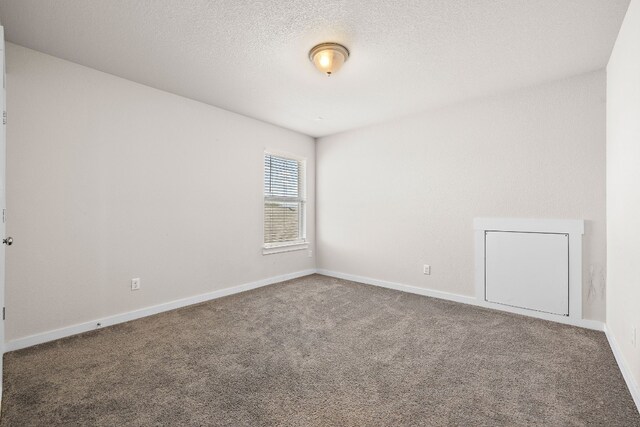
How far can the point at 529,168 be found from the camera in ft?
10.1

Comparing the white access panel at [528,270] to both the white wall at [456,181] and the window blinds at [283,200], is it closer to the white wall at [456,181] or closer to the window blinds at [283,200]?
the white wall at [456,181]

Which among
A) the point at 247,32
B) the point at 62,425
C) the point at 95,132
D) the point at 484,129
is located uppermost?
the point at 247,32

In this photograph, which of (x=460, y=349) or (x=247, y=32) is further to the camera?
(x=460, y=349)

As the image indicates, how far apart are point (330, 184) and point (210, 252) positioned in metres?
2.16

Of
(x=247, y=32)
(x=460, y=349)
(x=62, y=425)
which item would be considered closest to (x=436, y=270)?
(x=460, y=349)

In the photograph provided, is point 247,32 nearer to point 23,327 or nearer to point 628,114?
point 628,114

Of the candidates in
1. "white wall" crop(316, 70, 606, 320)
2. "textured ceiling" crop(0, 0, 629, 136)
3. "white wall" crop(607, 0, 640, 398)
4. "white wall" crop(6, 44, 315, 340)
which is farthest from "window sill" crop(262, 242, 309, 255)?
"white wall" crop(607, 0, 640, 398)

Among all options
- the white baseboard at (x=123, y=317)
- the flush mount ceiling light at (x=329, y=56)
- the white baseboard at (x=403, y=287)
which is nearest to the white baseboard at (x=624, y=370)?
the white baseboard at (x=403, y=287)

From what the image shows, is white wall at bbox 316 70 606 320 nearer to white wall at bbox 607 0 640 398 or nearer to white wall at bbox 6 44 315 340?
white wall at bbox 607 0 640 398

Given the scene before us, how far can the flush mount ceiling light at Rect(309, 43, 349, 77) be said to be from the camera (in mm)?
2322

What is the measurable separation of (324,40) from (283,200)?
269 centimetres

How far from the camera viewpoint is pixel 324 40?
7.49ft

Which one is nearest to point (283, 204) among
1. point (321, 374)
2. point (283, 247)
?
point (283, 247)

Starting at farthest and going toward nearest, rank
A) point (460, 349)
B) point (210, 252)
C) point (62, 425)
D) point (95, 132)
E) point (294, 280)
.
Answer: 1. point (294, 280)
2. point (210, 252)
3. point (95, 132)
4. point (460, 349)
5. point (62, 425)
